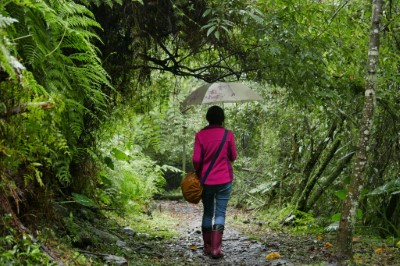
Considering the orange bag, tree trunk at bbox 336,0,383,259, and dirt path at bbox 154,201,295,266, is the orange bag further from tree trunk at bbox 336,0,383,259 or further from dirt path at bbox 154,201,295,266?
tree trunk at bbox 336,0,383,259

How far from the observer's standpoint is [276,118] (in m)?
11.5

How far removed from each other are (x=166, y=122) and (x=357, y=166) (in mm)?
15721

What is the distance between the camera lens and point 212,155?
5969 millimetres

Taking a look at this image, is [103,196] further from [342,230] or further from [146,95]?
[342,230]

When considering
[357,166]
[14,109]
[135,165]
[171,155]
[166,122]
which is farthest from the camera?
[171,155]

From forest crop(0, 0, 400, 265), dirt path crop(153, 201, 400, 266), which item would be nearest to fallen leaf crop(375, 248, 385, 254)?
dirt path crop(153, 201, 400, 266)

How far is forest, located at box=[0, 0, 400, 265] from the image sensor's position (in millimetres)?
2947

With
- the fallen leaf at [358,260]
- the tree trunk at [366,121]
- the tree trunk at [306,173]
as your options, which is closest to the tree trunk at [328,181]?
the tree trunk at [306,173]

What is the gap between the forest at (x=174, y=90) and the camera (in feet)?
9.67

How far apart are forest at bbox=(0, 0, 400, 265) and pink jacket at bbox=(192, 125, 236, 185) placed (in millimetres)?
1272

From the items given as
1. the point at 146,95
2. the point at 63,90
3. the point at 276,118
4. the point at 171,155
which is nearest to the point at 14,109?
the point at 63,90

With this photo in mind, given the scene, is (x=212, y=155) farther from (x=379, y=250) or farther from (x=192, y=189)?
(x=379, y=250)

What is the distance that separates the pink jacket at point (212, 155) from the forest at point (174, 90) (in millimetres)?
1272

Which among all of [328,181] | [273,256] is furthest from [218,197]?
[328,181]
